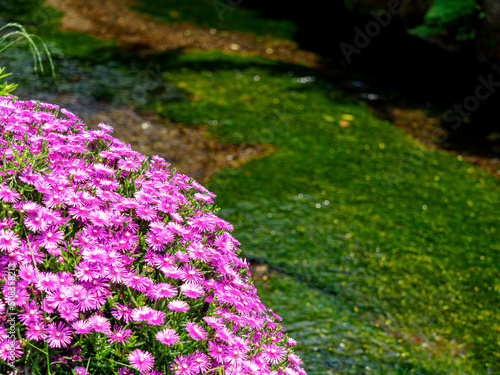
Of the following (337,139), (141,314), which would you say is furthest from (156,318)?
(337,139)

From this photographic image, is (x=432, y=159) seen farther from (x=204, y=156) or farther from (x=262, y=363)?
(x=262, y=363)

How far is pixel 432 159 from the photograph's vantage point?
19.2ft

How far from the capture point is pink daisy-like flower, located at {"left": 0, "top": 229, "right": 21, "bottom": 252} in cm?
143

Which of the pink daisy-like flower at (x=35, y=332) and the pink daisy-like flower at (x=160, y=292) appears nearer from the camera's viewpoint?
the pink daisy-like flower at (x=35, y=332)

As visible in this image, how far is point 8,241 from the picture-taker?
144 cm

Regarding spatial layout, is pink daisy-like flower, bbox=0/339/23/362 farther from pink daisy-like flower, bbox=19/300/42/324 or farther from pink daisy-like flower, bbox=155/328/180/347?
pink daisy-like flower, bbox=155/328/180/347

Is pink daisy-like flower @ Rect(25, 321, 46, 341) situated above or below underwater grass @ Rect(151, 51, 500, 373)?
above

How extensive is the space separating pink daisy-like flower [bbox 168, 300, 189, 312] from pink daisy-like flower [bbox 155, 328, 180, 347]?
63mm

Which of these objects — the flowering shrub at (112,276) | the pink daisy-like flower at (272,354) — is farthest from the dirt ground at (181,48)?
the pink daisy-like flower at (272,354)

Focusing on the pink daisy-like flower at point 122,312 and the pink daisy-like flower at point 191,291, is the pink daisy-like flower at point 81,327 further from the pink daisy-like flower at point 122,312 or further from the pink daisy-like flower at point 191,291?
the pink daisy-like flower at point 191,291

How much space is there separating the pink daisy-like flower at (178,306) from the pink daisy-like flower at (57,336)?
290mm

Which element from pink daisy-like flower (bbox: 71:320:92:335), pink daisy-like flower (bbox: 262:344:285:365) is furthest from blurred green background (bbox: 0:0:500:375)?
pink daisy-like flower (bbox: 71:320:92:335)

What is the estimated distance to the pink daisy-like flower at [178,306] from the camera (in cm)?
147

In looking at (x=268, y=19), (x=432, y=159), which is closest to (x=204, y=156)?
(x=432, y=159)
